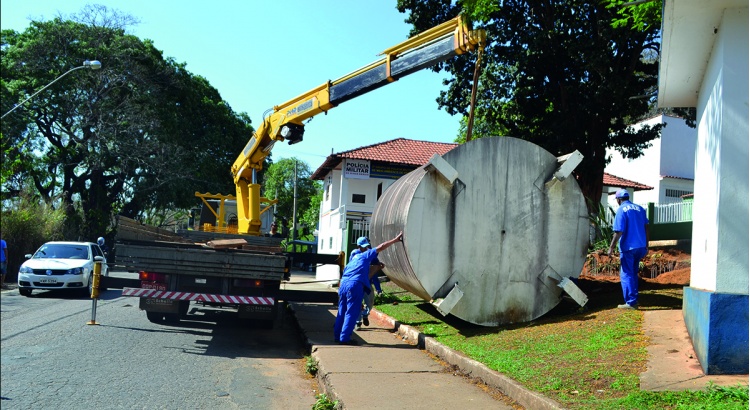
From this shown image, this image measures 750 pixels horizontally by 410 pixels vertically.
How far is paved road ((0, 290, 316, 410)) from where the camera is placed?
19.4 feet

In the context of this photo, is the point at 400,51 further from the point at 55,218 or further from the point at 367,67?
the point at 55,218

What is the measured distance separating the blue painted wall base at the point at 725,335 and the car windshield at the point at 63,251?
51.2ft

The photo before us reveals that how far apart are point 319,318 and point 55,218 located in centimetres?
1422

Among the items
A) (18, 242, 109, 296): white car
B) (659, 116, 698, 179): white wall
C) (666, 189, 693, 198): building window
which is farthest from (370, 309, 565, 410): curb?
(666, 189, 693, 198): building window

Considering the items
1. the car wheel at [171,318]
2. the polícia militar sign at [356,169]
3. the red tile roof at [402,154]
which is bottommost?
the car wheel at [171,318]

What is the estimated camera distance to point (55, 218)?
22250 mm

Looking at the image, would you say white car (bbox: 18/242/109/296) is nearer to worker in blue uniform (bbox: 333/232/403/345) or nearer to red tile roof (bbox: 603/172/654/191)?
worker in blue uniform (bbox: 333/232/403/345)

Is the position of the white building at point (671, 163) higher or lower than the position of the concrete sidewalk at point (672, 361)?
higher

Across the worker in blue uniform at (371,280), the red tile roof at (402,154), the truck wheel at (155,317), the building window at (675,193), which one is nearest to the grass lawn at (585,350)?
the worker in blue uniform at (371,280)

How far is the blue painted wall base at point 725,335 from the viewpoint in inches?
207

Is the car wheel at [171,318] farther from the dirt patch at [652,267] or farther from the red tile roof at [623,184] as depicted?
the red tile roof at [623,184]

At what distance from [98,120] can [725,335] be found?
98.3ft

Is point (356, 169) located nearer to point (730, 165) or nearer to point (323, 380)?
point (323, 380)

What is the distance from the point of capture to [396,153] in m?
31.0
